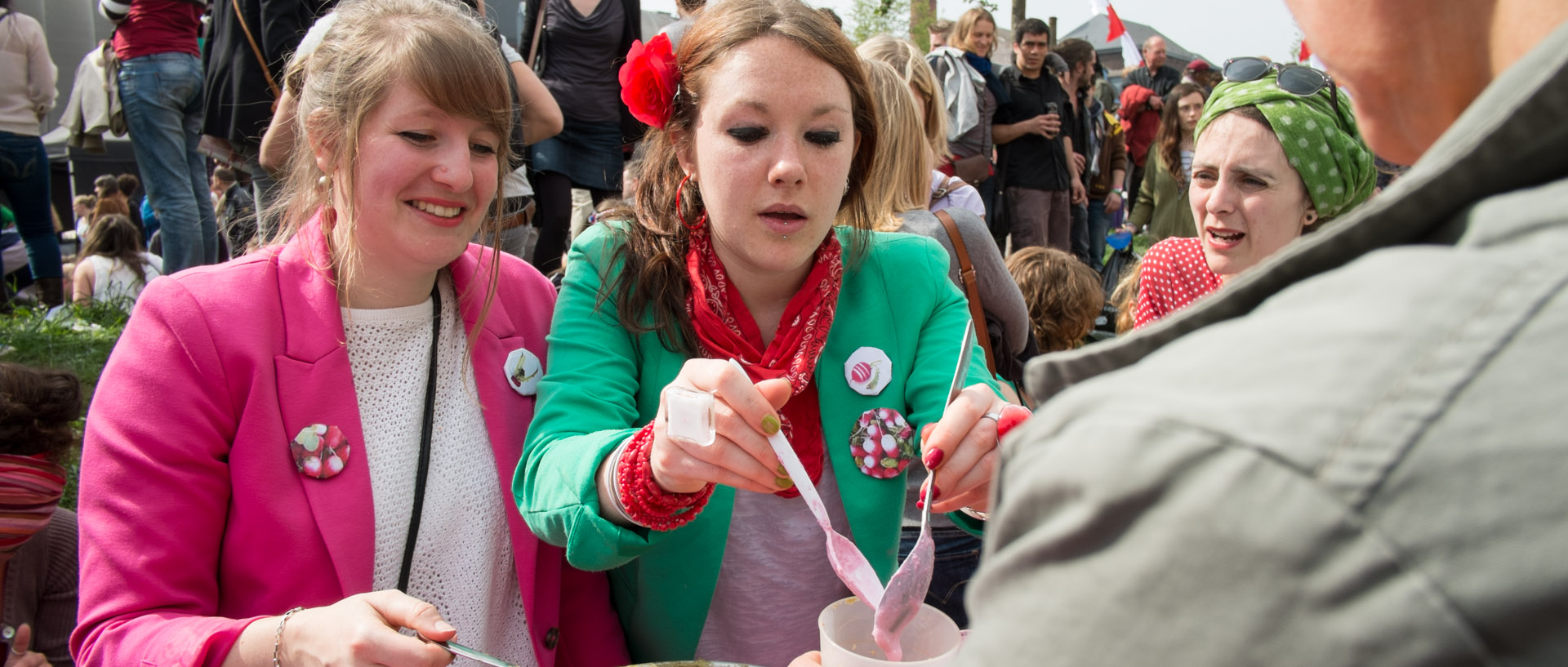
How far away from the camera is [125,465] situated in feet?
4.67

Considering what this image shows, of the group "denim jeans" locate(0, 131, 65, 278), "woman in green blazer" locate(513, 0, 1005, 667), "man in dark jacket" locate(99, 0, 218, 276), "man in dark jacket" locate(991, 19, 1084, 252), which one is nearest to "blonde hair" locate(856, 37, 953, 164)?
"woman in green blazer" locate(513, 0, 1005, 667)

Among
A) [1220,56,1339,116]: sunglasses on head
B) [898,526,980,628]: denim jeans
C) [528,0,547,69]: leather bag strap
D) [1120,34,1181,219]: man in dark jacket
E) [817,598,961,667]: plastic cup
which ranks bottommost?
[898,526,980,628]: denim jeans

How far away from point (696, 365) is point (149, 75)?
427 cm

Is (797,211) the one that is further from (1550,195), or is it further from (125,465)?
(1550,195)

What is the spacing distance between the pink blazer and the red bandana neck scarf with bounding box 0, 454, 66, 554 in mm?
838

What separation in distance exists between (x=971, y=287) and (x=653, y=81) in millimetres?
1318

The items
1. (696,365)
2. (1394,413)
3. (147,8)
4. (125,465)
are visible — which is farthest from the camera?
(147,8)

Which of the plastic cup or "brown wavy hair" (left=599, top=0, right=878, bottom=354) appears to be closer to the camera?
the plastic cup

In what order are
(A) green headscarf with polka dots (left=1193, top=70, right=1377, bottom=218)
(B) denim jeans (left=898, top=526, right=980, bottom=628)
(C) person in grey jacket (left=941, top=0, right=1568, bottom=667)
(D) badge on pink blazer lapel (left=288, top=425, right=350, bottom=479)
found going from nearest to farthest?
(C) person in grey jacket (left=941, top=0, right=1568, bottom=667) < (D) badge on pink blazer lapel (left=288, top=425, right=350, bottom=479) < (B) denim jeans (left=898, top=526, right=980, bottom=628) < (A) green headscarf with polka dots (left=1193, top=70, right=1377, bottom=218)

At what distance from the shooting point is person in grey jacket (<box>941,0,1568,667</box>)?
16.5 inches

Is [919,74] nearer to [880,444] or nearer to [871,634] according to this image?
[880,444]

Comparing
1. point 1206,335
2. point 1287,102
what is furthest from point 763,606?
point 1287,102

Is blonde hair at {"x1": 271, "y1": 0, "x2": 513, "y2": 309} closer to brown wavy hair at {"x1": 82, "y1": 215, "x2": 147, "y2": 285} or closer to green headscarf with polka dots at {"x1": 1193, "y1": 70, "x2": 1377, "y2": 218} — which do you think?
green headscarf with polka dots at {"x1": 1193, "y1": 70, "x2": 1377, "y2": 218}

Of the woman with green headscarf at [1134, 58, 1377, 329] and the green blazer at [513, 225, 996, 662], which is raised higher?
the woman with green headscarf at [1134, 58, 1377, 329]
